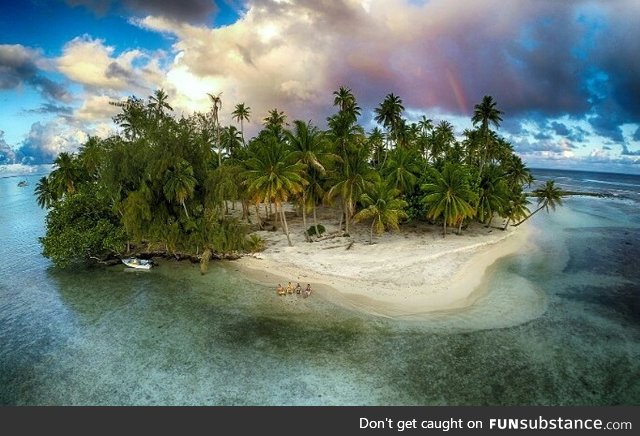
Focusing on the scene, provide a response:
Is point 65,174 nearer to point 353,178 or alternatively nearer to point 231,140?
point 231,140

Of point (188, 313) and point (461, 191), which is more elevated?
point (461, 191)

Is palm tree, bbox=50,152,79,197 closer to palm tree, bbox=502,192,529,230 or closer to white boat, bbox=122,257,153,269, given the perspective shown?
white boat, bbox=122,257,153,269

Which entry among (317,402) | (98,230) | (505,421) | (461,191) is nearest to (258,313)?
(317,402)

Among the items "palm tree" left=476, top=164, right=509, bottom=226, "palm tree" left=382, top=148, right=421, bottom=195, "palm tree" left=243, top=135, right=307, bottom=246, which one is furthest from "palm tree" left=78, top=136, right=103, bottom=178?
"palm tree" left=476, top=164, right=509, bottom=226

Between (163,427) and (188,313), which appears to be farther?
(188,313)

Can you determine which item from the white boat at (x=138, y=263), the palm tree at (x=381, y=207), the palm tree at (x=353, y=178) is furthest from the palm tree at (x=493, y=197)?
the white boat at (x=138, y=263)

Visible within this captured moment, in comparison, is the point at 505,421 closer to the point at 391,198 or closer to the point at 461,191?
the point at 391,198

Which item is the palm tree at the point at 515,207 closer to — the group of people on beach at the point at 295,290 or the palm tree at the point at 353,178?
the palm tree at the point at 353,178
